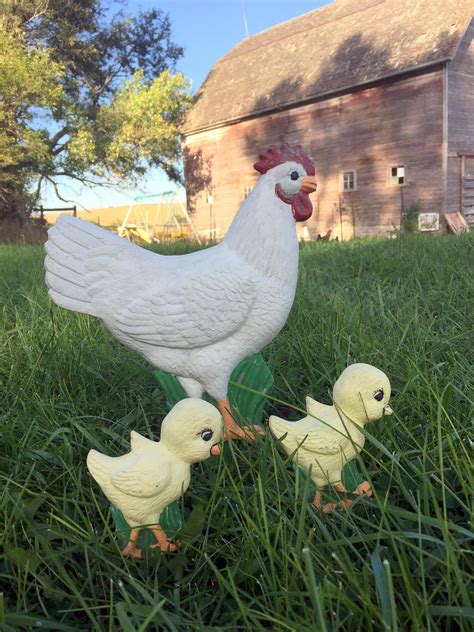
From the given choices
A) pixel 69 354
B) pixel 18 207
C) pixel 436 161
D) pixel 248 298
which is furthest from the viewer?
pixel 18 207

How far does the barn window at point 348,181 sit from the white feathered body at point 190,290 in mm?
13020

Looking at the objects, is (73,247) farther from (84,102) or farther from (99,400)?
(84,102)

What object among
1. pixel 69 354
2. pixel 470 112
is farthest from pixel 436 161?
pixel 69 354

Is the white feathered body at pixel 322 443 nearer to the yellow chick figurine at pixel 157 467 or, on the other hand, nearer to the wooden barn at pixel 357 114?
the yellow chick figurine at pixel 157 467

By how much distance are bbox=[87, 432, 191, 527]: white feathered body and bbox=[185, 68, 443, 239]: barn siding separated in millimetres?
11774

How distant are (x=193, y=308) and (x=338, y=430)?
0.56m

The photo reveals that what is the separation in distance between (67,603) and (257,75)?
17.7m

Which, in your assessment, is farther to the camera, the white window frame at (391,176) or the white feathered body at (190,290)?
the white window frame at (391,176)

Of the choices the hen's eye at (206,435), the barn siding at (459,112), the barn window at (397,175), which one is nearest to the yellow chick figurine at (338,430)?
the hen's eye at (206,435)

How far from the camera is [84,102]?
16141 mm

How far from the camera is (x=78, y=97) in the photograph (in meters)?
16.1

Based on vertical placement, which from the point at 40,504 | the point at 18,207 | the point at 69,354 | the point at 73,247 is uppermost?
the point at 18,207

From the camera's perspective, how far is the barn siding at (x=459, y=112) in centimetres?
1165

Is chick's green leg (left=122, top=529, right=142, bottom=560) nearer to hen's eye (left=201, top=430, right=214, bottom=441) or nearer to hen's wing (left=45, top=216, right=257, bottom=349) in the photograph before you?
hen's eye (left=201, top=430, right=214, bottom=441)
